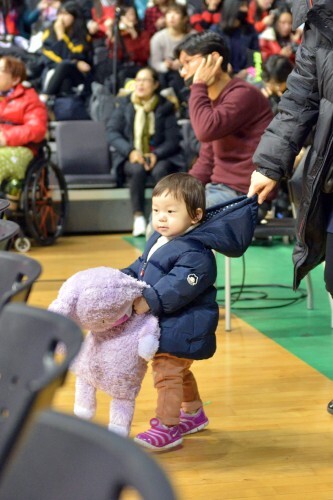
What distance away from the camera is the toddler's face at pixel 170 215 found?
9.86 feet

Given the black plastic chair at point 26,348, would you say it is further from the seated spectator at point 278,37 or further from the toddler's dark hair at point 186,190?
the seated spectator at point 278,37

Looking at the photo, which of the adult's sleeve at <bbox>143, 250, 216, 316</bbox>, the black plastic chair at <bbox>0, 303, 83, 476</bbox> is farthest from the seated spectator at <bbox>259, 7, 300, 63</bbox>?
the black plastic chair at <bbox>0, 303, 83, 476</bbox>

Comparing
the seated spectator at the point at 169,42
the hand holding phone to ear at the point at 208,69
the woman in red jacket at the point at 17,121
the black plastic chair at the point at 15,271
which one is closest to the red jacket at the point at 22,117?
the woman in red jacket at the point at 17,121

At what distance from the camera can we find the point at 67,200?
757 cm

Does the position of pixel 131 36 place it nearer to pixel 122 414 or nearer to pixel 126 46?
pixel 126 46

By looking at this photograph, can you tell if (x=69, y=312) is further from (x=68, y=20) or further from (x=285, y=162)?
(x=68, y=20)

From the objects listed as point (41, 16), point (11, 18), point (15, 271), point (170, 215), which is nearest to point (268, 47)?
point (41, 16)

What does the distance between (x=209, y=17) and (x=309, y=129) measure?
729 centimetres

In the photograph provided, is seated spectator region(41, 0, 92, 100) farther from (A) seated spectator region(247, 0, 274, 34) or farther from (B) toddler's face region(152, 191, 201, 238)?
(B) toddler's face region(152, 191, 201, 238)

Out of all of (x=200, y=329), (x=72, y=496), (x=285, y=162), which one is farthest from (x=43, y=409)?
(x=285, y=162)

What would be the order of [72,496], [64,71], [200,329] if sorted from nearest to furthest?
1. [72,496]
2. [200,329]
3. [64,71]

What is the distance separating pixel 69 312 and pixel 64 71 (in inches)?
266

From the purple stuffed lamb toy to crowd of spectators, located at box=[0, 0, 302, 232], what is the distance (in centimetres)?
600

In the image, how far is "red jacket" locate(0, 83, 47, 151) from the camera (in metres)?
7.07
